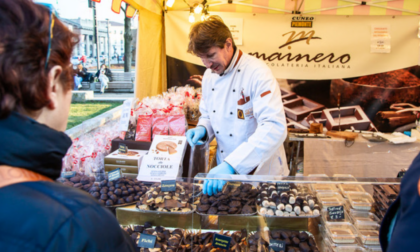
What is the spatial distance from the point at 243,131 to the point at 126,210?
106 cm

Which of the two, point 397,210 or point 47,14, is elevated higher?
point 47,14

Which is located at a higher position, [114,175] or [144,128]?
[144,128]

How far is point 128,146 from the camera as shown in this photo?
2.55 m

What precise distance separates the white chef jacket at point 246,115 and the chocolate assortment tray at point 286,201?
202 mm

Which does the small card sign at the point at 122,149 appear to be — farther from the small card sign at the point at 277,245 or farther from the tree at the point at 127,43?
the tree at the point at 127,43

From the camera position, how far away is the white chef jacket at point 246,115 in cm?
188

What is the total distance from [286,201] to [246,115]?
834 mm

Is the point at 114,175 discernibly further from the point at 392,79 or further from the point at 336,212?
the point at 392,79

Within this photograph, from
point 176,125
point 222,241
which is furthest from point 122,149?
point 222,241

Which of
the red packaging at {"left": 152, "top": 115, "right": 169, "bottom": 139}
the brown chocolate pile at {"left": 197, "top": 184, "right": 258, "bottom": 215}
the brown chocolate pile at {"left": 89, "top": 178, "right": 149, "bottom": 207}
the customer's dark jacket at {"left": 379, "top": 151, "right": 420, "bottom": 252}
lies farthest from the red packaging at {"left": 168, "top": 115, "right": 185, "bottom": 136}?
the customer's dark jacket at {"left": 379, "top": 151, "right": 420, "bottom": 252}

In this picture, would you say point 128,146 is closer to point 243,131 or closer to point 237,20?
point 243,131

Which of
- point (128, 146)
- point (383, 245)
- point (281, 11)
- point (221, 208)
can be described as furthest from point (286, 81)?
point (383, 245)

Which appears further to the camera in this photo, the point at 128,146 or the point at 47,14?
the point at 128,146

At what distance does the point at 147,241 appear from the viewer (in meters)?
1.58
